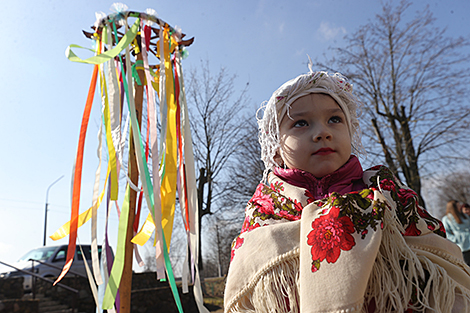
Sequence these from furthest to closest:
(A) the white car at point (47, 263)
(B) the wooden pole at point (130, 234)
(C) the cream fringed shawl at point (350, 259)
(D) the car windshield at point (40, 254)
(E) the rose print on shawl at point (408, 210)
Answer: (D) the car windshield at point (40, 254) < (A) the white car at point (47, 263) < (B) the wooden pole at point (130, 234) < (E) the rose print on shawl at point (408, 210) < (C) the cream fringed shawl at point (350, 259)

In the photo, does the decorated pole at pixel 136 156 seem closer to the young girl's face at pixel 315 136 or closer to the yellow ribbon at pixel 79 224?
the yellow ribbon at pixel 79 224

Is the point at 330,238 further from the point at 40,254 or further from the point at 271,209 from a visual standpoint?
the point at 40,254

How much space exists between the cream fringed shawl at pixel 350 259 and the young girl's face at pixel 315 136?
0.13m

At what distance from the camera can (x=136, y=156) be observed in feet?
8.92

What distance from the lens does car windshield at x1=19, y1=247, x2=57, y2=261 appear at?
9.60 meters

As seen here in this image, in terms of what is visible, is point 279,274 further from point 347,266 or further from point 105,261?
point 105,261

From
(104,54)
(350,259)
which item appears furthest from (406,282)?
(104,54)

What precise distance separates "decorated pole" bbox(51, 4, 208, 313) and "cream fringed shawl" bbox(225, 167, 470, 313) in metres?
1.52

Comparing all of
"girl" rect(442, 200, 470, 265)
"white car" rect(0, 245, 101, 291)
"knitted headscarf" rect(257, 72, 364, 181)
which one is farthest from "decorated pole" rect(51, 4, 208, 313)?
"white car" rect(0, 245, 101, 291)

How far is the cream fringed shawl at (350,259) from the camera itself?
33.5 inches

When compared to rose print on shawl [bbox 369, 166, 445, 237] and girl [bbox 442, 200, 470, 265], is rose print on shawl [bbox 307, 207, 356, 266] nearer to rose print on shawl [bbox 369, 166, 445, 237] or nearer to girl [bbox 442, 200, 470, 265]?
rose print on shawl [bbox 369, 166, 445, 237]

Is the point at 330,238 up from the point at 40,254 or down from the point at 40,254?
down

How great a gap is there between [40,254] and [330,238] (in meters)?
10.9

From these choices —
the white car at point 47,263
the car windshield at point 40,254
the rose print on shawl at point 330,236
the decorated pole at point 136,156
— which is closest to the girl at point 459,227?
the decorated pole at point 136,156
